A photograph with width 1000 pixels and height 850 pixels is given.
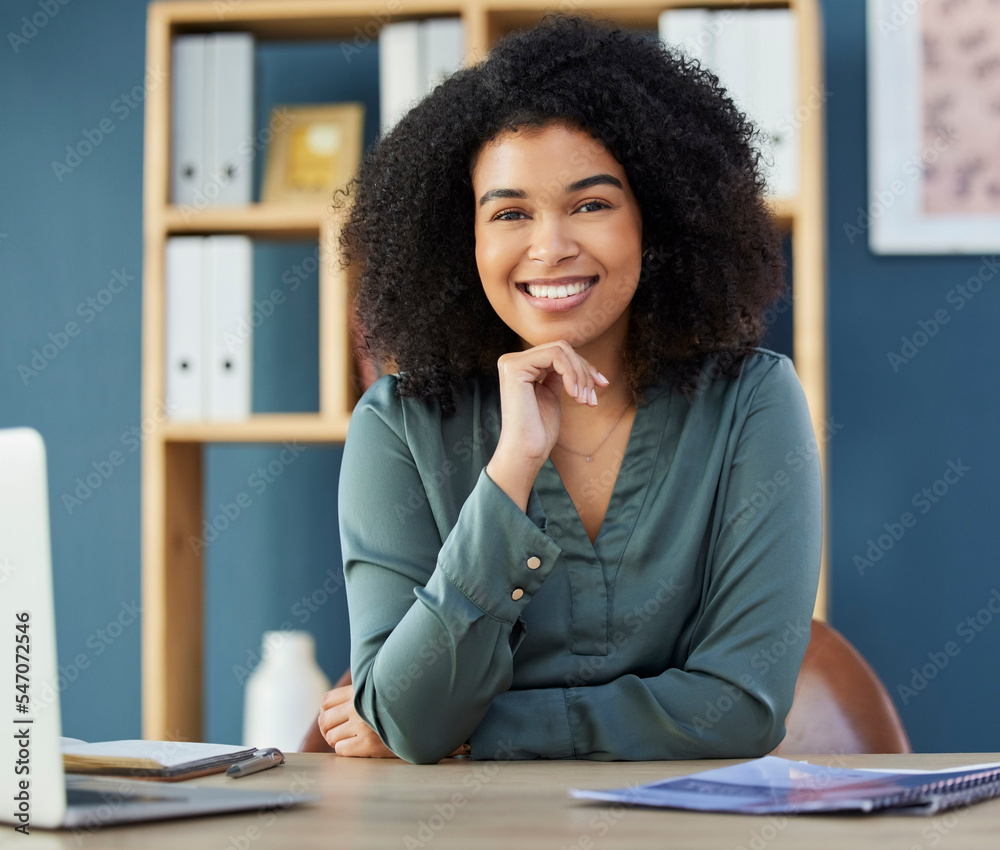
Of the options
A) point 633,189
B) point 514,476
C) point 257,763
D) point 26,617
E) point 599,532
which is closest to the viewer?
point 26,617

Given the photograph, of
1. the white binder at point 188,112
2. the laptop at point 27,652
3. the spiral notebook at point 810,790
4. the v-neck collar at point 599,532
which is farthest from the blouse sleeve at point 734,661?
the white binder at point 188,112

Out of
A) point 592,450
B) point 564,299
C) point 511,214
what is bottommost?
point 592,450

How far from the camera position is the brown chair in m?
1.45

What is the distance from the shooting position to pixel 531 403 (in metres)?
1.32

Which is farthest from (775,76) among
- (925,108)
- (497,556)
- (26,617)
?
(26,617)

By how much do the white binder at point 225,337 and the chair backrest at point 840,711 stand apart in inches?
50.7

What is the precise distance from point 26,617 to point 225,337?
1.68m

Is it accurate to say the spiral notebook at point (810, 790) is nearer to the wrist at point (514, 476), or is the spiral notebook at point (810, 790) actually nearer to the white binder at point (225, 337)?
the wrist at point (514, 476)

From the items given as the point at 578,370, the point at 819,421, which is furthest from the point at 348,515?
the point at 819,421

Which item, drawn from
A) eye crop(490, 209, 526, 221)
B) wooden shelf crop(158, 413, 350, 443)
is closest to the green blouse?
eye crop(490, 209, 526, 221)

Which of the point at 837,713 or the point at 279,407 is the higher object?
the point at 279,407

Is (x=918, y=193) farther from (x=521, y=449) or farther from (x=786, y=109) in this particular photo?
(x=521, y=449)

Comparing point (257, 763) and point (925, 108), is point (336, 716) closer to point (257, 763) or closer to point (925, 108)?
point (257, 763)

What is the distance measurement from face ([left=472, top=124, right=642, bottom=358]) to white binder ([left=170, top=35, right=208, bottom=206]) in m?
1.09
